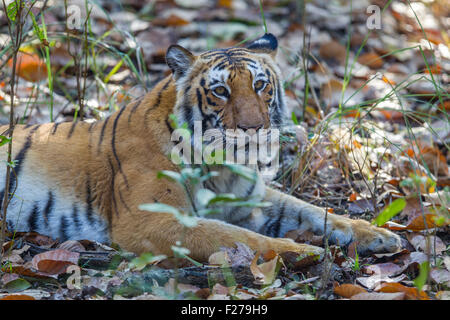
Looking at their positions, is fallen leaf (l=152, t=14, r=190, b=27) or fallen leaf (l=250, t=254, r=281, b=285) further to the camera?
fallen leaf (l=152, t=14, r=190, b=27)

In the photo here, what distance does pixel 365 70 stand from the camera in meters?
5.93

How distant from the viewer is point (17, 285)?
7.79 feet

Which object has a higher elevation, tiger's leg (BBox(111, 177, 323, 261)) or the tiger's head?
the tiger's head

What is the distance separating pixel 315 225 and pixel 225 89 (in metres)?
0.88


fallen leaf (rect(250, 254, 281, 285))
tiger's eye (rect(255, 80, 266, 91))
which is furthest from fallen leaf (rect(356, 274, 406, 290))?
tiger's eye (rect(255, 80, 266, 91))

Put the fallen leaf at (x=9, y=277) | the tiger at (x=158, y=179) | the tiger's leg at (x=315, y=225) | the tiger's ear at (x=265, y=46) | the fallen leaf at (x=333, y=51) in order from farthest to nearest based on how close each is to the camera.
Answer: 1. the fallen leaf at (x=333, y=51)
2. the tiger's ear at (x=265, y=46)
3. the tiger's leg at (x=315, y=225)
4. the tiger at (x=158, y=179)
5. the fallen leaf at (x=9, y=277)

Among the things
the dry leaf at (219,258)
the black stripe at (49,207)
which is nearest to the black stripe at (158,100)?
the black stripe at (49,207)

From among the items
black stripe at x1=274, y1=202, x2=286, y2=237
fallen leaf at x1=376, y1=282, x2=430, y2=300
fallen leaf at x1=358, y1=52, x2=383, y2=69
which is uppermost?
fallen leaf at x1=358, y1=52, x2=383, y2=69

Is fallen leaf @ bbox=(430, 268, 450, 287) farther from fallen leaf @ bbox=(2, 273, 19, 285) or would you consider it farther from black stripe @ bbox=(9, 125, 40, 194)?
black stripe @ bbox=(9, 125, 40, 194)

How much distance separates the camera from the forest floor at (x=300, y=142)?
7.80 ft

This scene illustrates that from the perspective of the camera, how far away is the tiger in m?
2.79

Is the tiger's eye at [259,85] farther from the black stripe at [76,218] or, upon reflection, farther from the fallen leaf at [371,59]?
the fallen leaf at [371,59]

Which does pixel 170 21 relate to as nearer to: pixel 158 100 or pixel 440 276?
pixel 158 100

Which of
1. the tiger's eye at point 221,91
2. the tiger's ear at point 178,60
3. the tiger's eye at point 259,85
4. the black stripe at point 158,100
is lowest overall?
the black stripe at point 158,100
